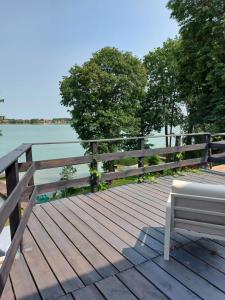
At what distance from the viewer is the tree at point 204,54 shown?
32.0ft

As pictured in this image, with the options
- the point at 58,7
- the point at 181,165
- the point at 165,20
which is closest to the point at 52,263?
the point at 181,165

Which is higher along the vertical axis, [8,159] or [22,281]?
[8,159]

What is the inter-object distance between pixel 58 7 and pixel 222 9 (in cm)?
682

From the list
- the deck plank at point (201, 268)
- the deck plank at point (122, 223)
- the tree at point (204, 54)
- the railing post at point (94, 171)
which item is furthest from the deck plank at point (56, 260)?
the tree at point (204, 54)

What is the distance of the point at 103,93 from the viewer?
560 inches

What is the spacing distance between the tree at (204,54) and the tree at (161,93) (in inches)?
265

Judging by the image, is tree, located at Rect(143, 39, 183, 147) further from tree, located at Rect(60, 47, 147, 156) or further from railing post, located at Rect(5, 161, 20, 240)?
railing post, located at Rect(5, 161, 20, 240)

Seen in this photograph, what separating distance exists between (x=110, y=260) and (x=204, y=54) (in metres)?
10.5

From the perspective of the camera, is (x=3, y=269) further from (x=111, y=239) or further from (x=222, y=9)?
(x=222, y=9)

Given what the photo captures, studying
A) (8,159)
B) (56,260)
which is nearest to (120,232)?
(56,260)

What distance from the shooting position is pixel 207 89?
11320 mm

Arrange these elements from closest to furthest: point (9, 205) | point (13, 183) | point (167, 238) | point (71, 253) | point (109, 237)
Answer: point (9, 205)
point (13, 183)
point (167, 238)
point (71, 253)
point (109, 237)

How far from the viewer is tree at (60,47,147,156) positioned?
13820mm

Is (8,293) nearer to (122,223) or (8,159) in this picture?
(8,159)
